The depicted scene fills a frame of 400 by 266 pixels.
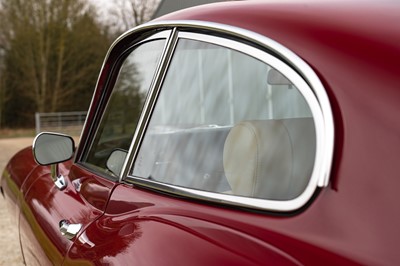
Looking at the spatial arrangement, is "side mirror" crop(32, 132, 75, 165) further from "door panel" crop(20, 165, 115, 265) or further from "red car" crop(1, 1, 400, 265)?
"red car" crop(1, 1, 400, 265)

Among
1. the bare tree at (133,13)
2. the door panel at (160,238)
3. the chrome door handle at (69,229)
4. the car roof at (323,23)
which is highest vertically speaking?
the bare tree at (133,13)

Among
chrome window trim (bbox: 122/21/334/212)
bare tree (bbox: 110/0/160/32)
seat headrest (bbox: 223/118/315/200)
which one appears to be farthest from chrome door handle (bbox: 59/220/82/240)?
bare tree (bbox: 110/0/160/32)

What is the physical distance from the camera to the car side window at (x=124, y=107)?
1851 millimetres

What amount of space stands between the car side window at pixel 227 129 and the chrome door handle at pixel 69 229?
0.29 m

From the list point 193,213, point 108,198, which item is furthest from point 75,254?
point 193,213

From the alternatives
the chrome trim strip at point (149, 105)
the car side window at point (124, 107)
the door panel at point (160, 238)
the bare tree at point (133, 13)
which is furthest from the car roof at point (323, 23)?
the bare tree at point (133, 13)

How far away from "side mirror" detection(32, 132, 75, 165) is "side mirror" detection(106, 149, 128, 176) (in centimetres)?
36

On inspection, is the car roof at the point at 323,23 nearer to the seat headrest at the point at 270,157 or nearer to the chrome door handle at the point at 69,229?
the seat headrest at the point at 270,157

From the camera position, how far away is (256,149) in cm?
122

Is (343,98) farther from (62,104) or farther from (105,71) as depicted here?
(62,104)

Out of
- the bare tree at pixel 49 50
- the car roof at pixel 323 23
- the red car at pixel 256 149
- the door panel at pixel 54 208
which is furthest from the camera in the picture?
the bare tree at pixel 49 50

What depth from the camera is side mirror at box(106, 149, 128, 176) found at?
1.82m

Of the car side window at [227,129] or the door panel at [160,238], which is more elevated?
the car side window at [227,129]

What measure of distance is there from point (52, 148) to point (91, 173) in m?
0.38
